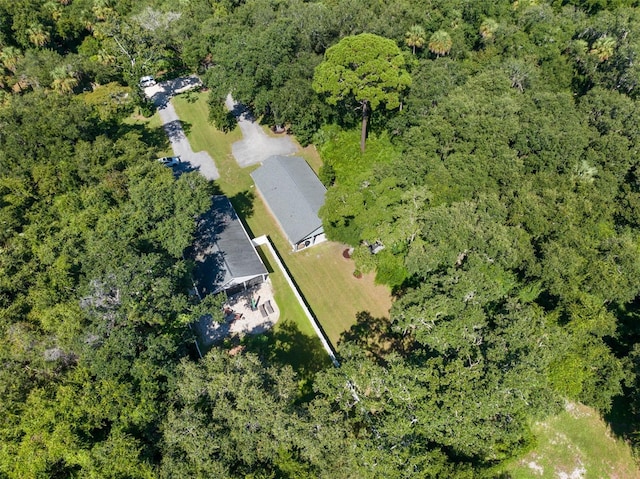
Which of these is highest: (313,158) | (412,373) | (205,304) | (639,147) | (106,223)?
(313,158)

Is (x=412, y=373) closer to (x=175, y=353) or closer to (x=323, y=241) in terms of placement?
(x=175, y=353)

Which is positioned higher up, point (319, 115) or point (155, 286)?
point (319, 115)

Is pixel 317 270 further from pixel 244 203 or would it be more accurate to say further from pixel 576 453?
pixel 576 453

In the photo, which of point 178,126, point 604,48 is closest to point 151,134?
point 178,126

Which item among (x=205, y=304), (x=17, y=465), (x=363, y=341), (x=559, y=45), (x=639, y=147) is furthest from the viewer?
(x=559, y=45)

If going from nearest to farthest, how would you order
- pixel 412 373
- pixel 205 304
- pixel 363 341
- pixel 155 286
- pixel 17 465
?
pixel 17 465
pixel 412 373
pixel 155 286
pixel 205 304
pixel 363 341

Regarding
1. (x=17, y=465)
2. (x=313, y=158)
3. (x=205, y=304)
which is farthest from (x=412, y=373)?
(x=313, y=158)

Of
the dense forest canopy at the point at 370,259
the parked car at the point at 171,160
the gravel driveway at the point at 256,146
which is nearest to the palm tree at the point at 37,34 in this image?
the dense forest canopy at the point at 370,259
